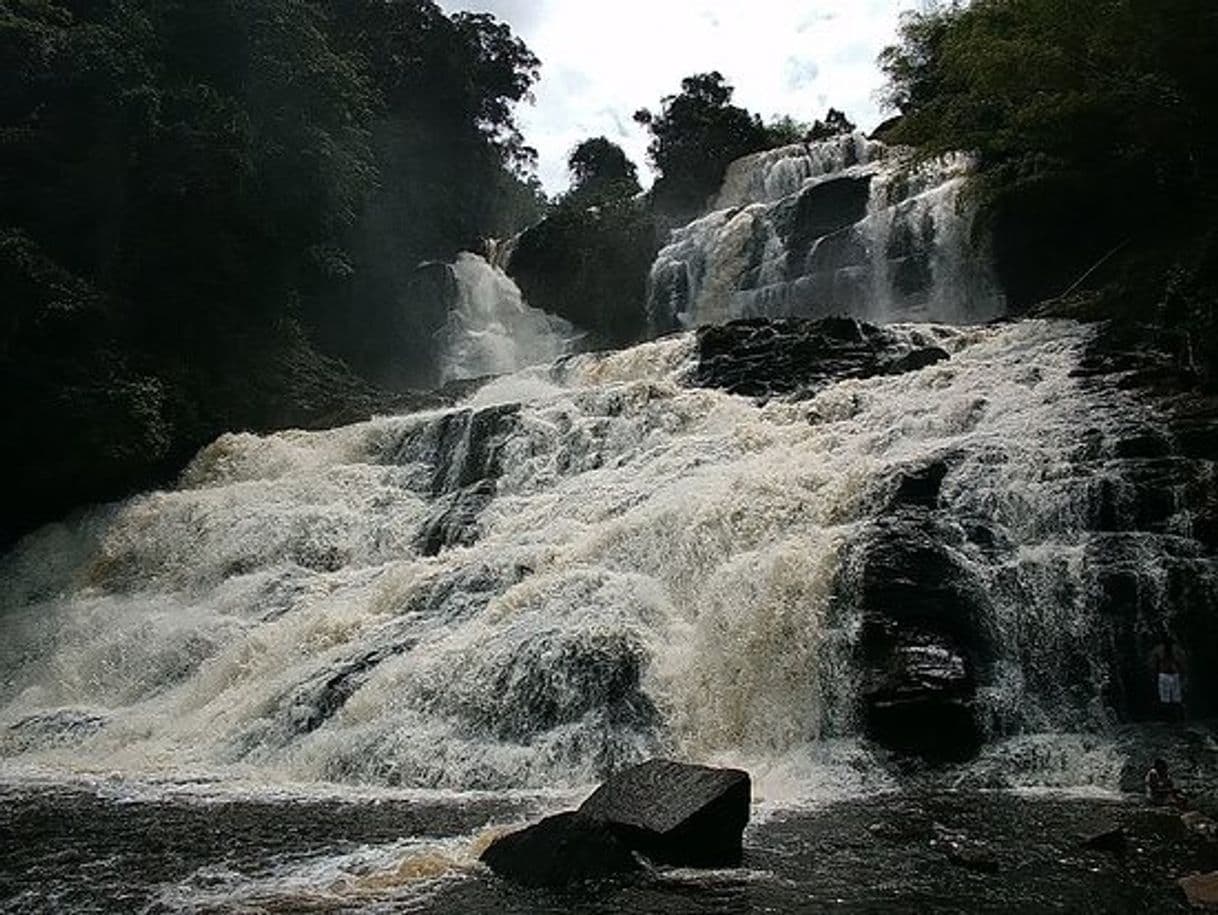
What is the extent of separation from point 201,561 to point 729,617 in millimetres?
11440

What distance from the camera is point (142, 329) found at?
25562 millimetres

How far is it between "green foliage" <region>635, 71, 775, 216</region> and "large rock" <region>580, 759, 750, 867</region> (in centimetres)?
3499

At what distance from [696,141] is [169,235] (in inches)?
886

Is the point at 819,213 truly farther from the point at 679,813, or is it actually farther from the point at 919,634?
the point at 679,813

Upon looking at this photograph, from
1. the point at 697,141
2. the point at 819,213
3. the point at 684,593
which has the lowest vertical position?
the point at 684,593

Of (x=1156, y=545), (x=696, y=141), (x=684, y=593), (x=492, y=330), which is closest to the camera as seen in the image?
(x=1156, y=545)

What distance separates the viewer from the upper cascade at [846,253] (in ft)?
83.5

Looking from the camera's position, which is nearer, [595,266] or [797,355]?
[797,355]

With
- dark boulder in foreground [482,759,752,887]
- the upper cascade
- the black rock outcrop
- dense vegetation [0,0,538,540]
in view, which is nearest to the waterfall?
dense vegetation [0,0,538,540]

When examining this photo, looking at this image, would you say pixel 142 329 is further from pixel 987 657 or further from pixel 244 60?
pixel 987 657

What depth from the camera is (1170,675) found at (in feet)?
34.1

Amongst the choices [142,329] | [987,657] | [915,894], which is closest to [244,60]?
[142,329]

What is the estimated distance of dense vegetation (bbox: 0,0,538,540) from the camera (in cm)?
2247

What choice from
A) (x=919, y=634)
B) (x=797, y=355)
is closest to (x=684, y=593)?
(x=919, y=634)
